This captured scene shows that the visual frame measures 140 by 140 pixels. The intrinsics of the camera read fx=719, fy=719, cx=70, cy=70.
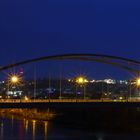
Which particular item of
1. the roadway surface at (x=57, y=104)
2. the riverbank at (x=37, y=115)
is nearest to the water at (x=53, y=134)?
the roadway surface at (x=57, y=104)

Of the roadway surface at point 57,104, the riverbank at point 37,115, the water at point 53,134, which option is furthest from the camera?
the riverbank at point 37,115

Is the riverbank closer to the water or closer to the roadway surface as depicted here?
the water

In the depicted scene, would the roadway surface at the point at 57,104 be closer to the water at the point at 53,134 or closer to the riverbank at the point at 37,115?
the water at the point at 53,134

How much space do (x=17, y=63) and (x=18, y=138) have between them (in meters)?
23.0

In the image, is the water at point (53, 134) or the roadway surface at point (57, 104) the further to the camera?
the water at point (53, 134)

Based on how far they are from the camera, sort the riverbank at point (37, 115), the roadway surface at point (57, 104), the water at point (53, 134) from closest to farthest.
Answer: the roadway surface at point (57, 104) < the water at point (53, 134) < the riverbank at point (37, 115)

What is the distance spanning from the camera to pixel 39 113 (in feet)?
543

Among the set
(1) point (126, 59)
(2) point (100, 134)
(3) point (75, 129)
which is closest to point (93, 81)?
(1) point (126, 59)

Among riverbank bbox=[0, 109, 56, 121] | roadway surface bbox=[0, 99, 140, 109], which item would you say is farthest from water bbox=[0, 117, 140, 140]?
riverbank bbox=[0, 109, 56, 121]

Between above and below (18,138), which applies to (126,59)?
above

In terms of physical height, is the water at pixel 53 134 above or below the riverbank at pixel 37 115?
below

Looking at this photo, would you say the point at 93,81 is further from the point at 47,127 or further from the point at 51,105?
the point at 51,105

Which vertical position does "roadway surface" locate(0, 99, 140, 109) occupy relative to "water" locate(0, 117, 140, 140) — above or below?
above

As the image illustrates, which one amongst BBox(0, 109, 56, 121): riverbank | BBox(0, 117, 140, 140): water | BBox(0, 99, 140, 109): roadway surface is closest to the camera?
BBox(0, 99, 140, 109): roadway surface
